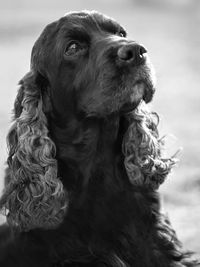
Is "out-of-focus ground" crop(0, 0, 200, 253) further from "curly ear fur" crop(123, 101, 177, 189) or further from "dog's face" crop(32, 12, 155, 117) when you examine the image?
"dog's face" crop(32, 12, 155, 117)

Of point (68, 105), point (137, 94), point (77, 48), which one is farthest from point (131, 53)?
point (68, 105)

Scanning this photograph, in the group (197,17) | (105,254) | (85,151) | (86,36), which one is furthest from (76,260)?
(197,17)

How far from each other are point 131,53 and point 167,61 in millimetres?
10400

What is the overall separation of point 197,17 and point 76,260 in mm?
13521

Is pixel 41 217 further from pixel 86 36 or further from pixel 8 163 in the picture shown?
pixel 86 36

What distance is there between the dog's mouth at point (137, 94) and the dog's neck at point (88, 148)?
16 centimetres

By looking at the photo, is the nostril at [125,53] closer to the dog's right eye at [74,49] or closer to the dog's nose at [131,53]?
the dog's nose at [131,53]

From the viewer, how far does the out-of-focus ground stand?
9430mm

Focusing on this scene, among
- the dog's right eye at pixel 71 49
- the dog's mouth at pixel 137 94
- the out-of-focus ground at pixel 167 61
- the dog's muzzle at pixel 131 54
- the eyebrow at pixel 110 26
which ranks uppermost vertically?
the eyebrow at pixel 110 26

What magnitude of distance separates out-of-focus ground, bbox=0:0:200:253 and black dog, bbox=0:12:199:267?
59.5 inches

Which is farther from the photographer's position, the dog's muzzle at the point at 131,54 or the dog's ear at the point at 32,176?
the dog's ear at the point at 32,176

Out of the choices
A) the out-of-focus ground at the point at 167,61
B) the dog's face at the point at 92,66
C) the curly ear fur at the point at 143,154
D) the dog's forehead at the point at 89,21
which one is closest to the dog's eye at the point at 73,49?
the dog's face at the point at 92,66

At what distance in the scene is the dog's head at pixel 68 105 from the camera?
6.17 m

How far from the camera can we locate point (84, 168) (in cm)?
640
